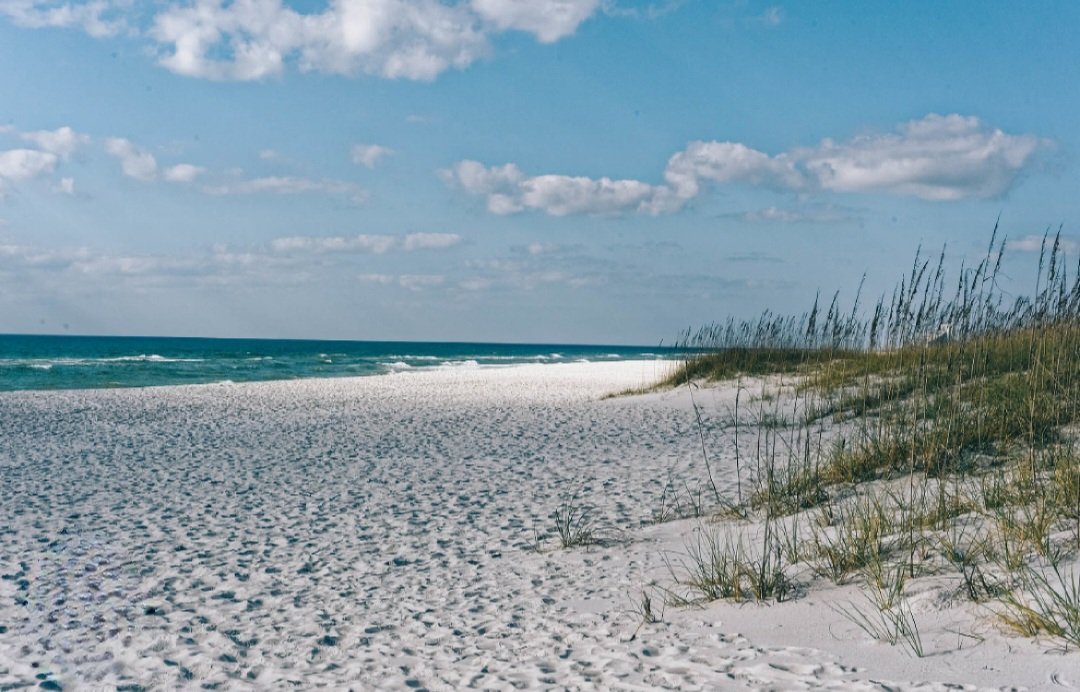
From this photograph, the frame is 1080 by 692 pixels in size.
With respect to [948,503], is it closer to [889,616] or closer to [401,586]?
[889,616]

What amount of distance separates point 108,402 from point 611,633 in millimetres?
17222

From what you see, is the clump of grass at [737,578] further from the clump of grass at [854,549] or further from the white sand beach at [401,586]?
the clump of grass at [854,549]

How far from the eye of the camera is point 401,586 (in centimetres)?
549

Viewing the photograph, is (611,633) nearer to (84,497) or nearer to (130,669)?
(130,669)

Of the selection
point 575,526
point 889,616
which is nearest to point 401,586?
point 575,526

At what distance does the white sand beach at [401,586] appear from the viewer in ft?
12.9

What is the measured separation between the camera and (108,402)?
1861 centimetres

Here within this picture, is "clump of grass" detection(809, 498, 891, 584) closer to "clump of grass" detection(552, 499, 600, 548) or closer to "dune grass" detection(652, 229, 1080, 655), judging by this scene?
"dune grass" detection(652, 229, 1080, 655)

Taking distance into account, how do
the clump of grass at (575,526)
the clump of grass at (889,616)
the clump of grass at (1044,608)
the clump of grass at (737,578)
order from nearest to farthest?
the clump of grass at (1044,608) < the clump of grass at (889,616) < the clump of grass at (737,578) < the clump of grass at (575,526)

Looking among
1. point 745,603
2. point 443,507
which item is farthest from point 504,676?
point 443,507

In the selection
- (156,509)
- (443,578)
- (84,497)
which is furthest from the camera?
(84,497)

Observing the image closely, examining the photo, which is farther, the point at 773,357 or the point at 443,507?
the point at 773,357

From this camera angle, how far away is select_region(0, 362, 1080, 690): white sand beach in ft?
12.9

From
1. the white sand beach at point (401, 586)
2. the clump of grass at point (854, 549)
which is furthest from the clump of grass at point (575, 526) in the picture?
the clump of grass at point (854, 549)
